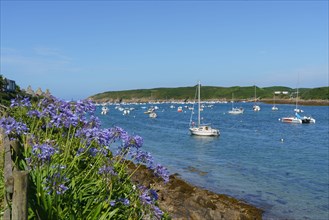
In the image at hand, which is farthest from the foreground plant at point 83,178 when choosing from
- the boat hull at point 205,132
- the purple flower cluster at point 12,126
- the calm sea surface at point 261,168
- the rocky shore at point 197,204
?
the boat hull at point 205,132

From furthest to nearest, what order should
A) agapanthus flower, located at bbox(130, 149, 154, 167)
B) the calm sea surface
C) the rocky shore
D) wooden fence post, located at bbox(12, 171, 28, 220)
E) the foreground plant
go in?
the calm sea surface
the rocky shore
agapanthus flower, located at bbox(130, 149, 154, 167)
the foreground plant
wooden fence post, located at bbox(12, 171, 28, 220)

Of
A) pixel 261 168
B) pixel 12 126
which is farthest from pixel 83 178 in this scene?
pixel 261 168

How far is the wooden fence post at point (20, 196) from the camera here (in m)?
3.41

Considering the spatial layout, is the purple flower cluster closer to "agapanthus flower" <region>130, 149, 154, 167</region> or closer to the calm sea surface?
"agapanthus flower" <region>130, 149, 154, 167</region>

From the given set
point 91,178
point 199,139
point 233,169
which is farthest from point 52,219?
point 199,139

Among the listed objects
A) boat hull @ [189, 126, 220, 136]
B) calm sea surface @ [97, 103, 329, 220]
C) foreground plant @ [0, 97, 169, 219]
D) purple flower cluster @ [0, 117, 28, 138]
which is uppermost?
purple flower cluster @ [0, 117, 28, 138]

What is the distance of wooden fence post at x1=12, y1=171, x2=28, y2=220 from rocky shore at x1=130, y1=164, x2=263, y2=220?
31.7 ft

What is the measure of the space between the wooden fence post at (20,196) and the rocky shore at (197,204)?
966cm

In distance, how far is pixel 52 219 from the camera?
4.31m

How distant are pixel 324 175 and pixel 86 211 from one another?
29.1 metres

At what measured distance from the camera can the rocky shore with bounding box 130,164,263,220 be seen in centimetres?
1585

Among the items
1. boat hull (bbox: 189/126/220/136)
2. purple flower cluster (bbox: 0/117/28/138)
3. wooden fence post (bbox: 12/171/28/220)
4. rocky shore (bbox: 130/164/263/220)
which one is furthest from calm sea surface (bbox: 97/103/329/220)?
wooden fence post (bbox: 12/171/28/220)

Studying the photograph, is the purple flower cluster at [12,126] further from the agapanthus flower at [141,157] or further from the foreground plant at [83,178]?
the agapanthus flower at [141,157]

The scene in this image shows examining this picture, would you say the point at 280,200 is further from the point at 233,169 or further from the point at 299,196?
the point at 233,169
